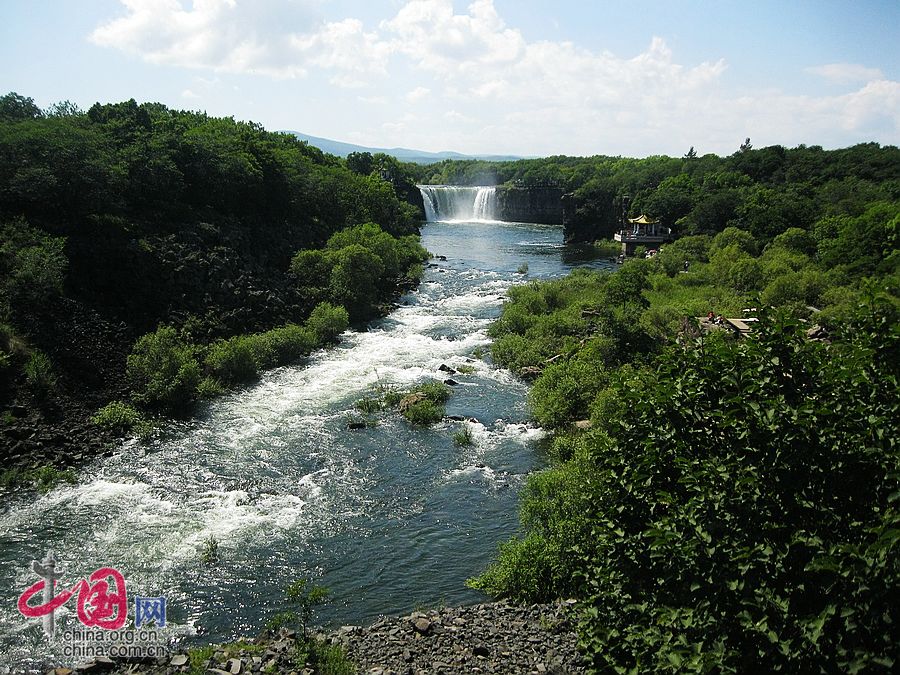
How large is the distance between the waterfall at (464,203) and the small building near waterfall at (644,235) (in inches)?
1659

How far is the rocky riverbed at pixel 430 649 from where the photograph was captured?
12.3 m

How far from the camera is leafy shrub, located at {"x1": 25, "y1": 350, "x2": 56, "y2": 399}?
→ 2470 cm

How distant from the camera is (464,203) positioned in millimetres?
117125

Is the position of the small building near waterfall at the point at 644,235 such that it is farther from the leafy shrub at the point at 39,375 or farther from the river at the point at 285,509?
the leafy shrub at the point at 39,375

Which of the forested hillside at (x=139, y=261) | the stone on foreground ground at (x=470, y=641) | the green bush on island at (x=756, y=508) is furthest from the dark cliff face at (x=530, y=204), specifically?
the stone on foreground ground at (x=470, y=641)

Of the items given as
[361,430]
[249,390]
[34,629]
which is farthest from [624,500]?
[249,390]

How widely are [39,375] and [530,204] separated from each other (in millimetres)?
102532

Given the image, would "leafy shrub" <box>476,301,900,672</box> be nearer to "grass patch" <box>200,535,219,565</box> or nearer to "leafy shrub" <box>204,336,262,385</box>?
"grass patch" <box>200,535,219,565</box>

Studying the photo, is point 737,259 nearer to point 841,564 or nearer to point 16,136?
point 841,564

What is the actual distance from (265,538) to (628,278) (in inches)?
941

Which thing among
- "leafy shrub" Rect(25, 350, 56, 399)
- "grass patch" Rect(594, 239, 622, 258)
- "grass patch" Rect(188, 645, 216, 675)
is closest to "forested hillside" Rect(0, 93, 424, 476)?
"leafy shrub" Rect(25, 350, 56, 399)

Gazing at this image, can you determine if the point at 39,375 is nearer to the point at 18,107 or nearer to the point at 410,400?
the point at 410,400

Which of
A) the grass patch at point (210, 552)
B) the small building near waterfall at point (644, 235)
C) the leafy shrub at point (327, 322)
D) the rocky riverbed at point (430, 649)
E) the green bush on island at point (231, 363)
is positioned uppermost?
the small building near waterfall at point (644, 235)

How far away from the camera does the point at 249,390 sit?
30.2 metres
